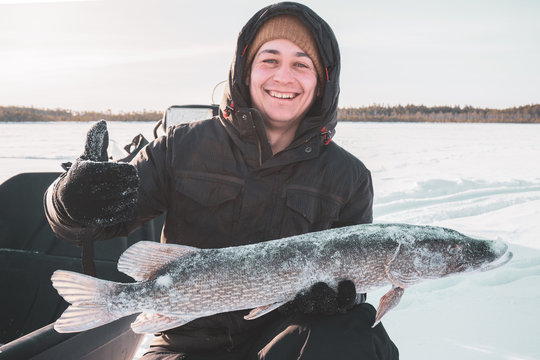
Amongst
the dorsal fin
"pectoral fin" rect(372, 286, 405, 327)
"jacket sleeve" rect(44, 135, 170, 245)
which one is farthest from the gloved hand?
"pectoral fin" rect(372, 286, 405, 327)

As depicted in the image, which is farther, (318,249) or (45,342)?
(318,249)

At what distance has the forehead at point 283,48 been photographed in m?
2.25

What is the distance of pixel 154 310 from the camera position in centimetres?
168

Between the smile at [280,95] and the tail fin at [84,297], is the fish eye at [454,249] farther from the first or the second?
the tail fin at [84,297]

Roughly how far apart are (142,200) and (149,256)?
463 mm

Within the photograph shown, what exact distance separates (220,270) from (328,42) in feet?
4.71

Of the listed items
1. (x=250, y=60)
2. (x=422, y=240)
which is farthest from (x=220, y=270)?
(x=250, y=60)

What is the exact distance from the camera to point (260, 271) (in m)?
1.73

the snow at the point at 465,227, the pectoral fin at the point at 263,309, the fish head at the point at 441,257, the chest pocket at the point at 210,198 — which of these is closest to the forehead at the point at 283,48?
the chest pocket at the point at 210,198

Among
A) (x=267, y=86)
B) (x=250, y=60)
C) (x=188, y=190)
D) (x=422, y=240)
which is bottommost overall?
(x=422, y=240)

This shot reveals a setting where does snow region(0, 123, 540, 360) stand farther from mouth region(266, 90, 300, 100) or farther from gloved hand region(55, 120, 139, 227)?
gloved hand region(55, 120, 139, 227)

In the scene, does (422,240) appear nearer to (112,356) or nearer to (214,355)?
(214,355)

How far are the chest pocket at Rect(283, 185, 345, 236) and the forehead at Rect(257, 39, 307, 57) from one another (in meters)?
0.76

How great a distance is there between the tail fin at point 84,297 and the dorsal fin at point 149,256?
0.15 metres
